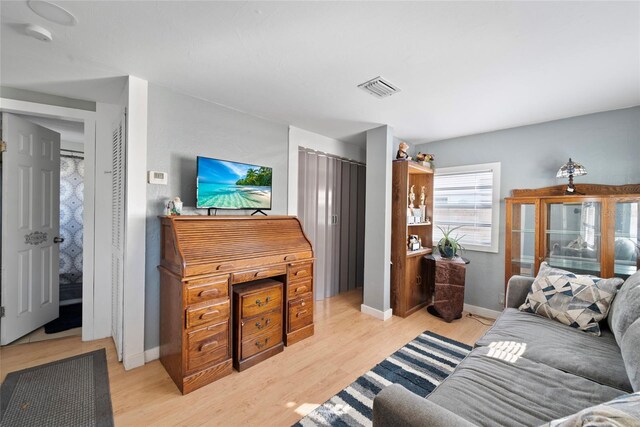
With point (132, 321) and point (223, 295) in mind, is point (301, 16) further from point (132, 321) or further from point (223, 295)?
point (132, 321)

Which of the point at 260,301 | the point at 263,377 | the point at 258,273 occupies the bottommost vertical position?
the point at 263,377

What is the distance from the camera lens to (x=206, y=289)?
1882mm

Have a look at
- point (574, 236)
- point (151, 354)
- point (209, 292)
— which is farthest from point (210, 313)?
point (574, 236)

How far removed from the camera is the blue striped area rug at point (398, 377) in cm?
161

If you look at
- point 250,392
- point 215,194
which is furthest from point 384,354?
point 215,194

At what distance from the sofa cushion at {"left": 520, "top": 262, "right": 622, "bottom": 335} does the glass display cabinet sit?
0.71 m

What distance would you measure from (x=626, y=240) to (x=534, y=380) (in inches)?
81.3

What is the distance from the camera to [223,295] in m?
1.97

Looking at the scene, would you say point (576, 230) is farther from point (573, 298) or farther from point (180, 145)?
point (180, 145)

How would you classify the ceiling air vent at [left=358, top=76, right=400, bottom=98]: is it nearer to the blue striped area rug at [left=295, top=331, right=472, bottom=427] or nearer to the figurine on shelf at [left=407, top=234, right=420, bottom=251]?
the figurine on shelf at [left=407, top=234, right=420, bottom=251]

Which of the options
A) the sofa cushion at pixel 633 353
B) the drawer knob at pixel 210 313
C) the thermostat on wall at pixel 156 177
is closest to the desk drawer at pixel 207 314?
the drawer knob at pixel 210 313

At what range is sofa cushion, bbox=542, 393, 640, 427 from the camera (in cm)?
59

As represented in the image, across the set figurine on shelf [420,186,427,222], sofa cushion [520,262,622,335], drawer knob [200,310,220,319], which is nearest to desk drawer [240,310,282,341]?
drawer knob [200,310,220,319]

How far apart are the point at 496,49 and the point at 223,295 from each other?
2509mm
